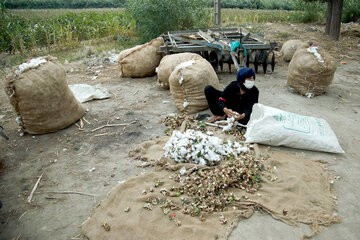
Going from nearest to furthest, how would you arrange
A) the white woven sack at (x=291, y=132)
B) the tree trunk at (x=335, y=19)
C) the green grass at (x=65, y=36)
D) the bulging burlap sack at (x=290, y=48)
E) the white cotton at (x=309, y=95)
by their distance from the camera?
the white woven sack at (x=291, y=132) → the white cotton at (x=309, y=95) → the bulging burlap sack at (x=290, y=48) → the tree trunk at (x=335, y=19) → the green grass at (x=65, y=36)

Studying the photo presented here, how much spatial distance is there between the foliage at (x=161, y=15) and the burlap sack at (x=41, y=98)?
14.7ft

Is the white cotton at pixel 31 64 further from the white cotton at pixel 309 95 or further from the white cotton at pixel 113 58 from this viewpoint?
the white cotton at pixel 309 95

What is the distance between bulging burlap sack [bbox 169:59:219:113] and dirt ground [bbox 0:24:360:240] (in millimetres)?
301

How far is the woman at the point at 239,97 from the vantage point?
3.32 m

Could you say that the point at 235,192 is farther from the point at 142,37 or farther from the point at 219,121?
the point at 142,37

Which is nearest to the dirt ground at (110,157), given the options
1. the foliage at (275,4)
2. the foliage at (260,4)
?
the foliage at (275,4)

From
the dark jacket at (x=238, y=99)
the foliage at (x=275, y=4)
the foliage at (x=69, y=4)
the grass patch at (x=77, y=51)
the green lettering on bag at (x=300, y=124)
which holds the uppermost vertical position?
the foliage at (x=69, y=4)

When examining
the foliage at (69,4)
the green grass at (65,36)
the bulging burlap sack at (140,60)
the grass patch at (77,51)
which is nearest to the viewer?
the bulging burlap sack at (140,60)

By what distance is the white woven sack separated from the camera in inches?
119

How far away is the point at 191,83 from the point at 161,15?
448 cm

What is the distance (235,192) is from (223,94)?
150 cm

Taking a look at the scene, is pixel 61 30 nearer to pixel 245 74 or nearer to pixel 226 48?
pixel 226 48

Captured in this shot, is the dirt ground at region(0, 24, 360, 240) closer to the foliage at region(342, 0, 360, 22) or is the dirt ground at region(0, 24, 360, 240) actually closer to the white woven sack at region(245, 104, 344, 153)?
the white woven sack at region(245, 104, 344, 153)

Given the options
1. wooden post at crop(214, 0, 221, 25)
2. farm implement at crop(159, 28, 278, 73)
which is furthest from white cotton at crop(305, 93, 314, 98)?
wooden post at crop(214, 0, 221, 25)
